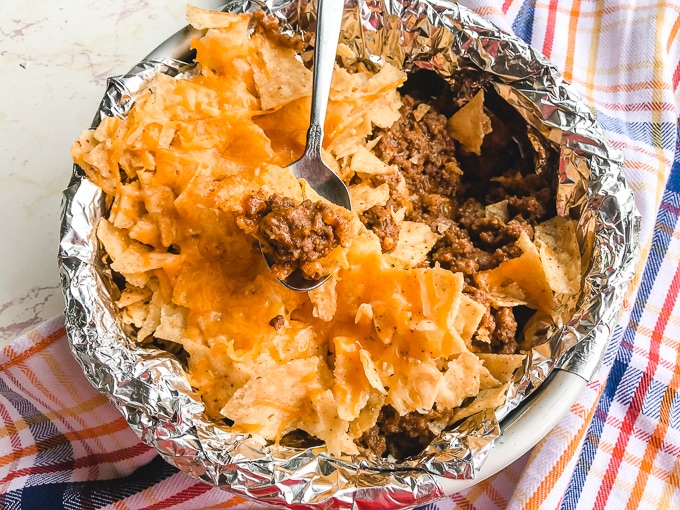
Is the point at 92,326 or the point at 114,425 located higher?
the point at 92,326

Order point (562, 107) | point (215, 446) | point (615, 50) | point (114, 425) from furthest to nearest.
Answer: point (615, 50), point (114, 425), point (562, 107), point (215, 446)

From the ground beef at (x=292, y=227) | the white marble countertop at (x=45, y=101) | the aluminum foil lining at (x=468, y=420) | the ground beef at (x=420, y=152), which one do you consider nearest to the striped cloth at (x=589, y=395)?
the white marble countertop at (x=45, y=101)

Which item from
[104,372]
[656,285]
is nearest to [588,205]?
[656,285]

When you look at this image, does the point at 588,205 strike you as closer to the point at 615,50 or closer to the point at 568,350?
the point at 568,350

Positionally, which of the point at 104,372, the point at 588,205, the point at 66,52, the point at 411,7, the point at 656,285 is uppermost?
the point at 411,7

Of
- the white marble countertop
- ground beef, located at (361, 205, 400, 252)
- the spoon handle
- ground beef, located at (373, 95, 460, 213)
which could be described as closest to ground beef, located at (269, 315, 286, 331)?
ground beef, located at (361, 205, 400, 252)

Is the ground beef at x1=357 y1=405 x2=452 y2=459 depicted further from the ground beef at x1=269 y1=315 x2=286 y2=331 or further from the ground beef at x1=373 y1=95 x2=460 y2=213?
the ground beef at x1=373 y1=95 x2=460 y2=213

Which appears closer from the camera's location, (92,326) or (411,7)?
(92,326)
